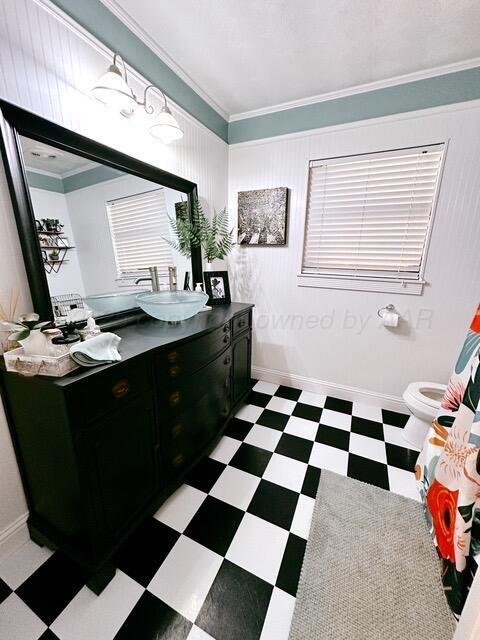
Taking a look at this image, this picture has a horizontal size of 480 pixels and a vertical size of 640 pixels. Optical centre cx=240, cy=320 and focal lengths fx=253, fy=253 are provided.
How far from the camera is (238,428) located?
1930 mm

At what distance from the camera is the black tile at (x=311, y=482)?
142 cm

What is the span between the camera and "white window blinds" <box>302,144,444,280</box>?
5.82ft

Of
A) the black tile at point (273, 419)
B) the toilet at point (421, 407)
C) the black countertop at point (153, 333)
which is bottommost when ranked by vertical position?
the black tile at point (273, 419)

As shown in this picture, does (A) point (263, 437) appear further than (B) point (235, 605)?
Yes

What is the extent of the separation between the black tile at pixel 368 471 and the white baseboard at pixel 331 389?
2.20 feet

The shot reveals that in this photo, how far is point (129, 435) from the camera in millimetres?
1039

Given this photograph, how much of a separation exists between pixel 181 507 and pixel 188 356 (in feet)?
2.61

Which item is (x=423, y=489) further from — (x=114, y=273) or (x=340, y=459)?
(x=114, y=273)

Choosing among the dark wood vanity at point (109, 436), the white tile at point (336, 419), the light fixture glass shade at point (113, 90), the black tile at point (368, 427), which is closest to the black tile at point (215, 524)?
the dark wood vanity at point (109, 436)

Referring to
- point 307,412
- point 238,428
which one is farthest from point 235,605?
point 307,412

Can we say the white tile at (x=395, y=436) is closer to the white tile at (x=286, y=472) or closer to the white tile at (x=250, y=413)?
the white tile at (x=286, y=472)

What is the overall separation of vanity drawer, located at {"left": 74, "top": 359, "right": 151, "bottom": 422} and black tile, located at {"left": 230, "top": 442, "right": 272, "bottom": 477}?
2.96 ft

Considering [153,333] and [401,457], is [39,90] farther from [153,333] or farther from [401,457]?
[401,457]

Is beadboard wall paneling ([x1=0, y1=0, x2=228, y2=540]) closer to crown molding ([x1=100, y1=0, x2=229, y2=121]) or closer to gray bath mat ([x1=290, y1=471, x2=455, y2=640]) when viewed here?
crown molding ([x1=100, y1=0, x2=229, y2=121])
